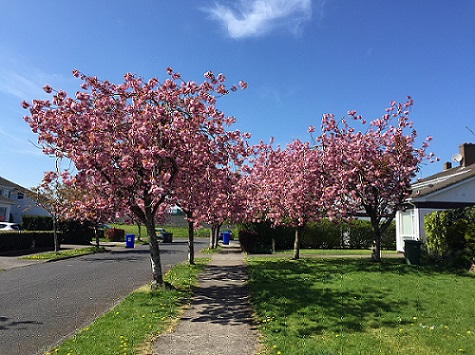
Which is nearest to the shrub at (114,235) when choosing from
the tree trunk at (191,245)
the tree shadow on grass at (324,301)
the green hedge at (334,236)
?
the green hedge at (334,236)

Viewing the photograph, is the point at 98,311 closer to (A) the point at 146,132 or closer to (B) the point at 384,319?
(A) the point at 146,132

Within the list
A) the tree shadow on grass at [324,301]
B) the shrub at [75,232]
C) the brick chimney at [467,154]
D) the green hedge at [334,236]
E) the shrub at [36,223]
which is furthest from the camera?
the shrub at [36,223]

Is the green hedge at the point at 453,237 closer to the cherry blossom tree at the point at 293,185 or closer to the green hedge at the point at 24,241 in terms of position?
the cherry blossom tree at the point at 293,185

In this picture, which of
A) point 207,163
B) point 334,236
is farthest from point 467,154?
point 207,163

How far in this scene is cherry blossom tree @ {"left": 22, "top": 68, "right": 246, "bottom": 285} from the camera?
10.3 metres

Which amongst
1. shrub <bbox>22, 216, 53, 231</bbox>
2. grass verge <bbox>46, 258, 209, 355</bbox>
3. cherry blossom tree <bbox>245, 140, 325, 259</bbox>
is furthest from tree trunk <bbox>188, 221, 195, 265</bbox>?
shrub <bbox>22, 216, 53, 231</bbox>

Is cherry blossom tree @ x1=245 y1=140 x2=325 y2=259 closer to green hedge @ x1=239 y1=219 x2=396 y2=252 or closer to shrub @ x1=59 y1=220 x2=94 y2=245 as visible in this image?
green hedge @ x1=239 y1=219 x2=396 y2=252

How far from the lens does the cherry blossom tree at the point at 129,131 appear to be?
10.3 m

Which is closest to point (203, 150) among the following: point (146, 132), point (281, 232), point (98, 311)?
point (146, 132)

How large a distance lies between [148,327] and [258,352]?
241 cm

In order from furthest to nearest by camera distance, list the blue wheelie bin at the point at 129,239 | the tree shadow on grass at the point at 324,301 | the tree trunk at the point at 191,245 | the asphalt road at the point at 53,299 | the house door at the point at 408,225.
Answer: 1. the blue wheelie bin at the point at 129,239
2. the house door at the point at 408,225
3. the tree trunk at the point at 191,245
4. the tree shadow on grass at the point at 324,301
5. the asphalt road at the point at 53,299

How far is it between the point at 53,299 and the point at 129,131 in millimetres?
4918

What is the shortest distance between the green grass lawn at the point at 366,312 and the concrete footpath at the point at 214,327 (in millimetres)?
355

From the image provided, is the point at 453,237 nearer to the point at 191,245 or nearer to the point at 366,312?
the point at 366,312
